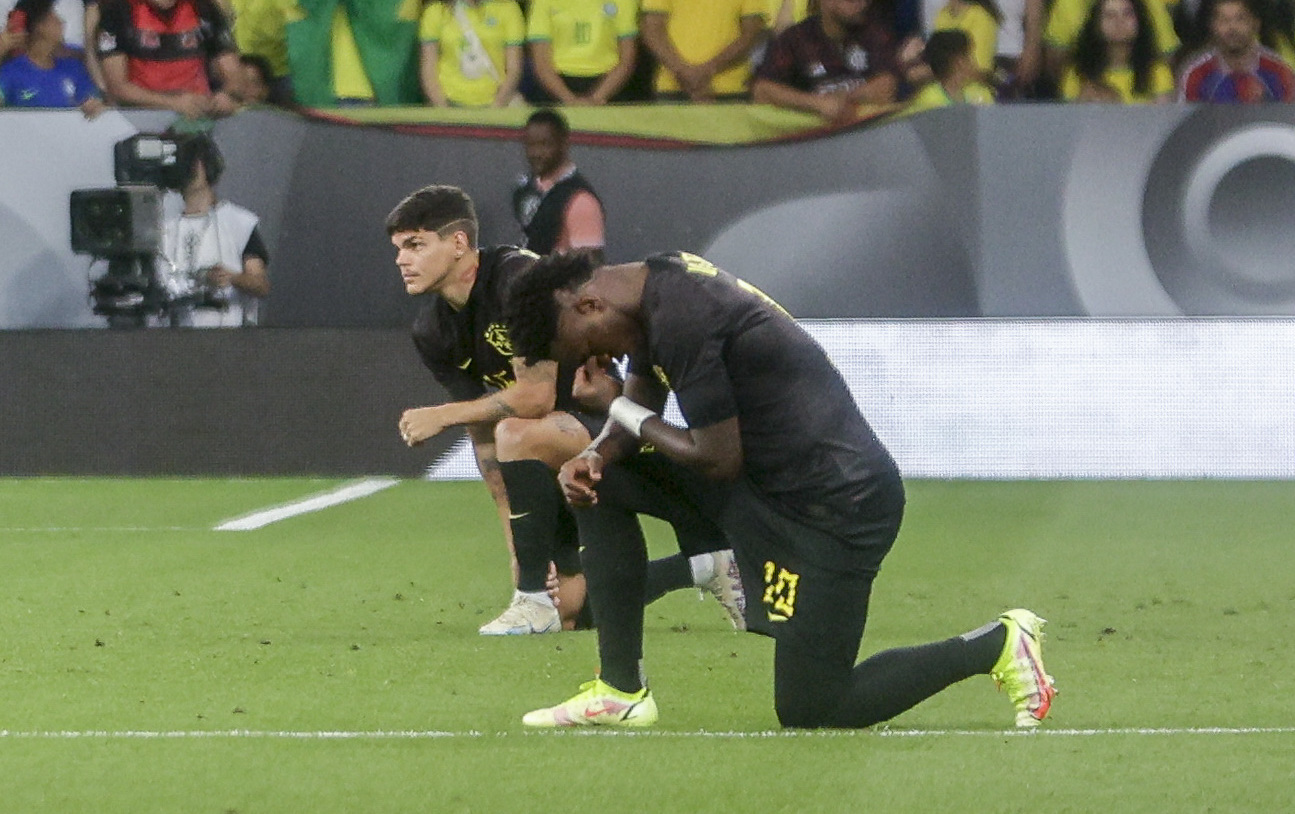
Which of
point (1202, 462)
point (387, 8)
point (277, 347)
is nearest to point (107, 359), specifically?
point (277, 347)

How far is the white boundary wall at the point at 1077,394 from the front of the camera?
472 inches

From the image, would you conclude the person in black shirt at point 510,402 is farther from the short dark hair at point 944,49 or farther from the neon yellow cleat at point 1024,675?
the short dark hair at point 944,49

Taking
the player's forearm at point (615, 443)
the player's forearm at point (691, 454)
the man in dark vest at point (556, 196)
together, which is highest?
the player's forearm at point (691, 454)

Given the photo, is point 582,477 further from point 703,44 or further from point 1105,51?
point 1105,51

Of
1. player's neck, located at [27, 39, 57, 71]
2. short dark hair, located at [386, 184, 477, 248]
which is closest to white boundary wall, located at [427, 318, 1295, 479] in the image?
player's neck, located at [27, 39, 57, 71]

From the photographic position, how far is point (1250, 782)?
462cm

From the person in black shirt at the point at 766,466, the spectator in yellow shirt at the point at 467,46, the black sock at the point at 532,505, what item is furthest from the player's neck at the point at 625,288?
the spectator in yellow shirt at the point at 467,46

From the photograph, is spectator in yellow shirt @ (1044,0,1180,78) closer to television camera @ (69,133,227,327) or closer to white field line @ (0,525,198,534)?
television camera @ (69,133,227,327)

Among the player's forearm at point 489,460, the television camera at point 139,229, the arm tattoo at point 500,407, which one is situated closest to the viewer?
the arm tattoo at point 500,407

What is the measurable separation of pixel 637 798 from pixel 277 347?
8.44 meters

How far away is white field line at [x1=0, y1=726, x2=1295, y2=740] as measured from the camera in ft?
17.0

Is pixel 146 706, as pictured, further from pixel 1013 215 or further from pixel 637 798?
pixel 1013 215

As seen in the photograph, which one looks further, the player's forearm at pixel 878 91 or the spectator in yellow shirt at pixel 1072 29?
the spectator in yellow shirt at pixel 1072 29

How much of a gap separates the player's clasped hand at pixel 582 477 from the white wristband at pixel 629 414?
4.2 inches
